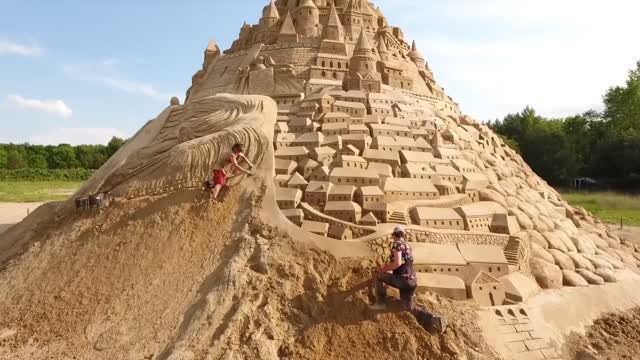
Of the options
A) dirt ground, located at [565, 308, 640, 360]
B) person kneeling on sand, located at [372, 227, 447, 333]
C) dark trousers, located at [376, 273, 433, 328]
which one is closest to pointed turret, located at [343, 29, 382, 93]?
person kneeling on sand, located at [372, 227, 447, 333]

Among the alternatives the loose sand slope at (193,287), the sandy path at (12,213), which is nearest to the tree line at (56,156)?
the sandy path at (12,213)

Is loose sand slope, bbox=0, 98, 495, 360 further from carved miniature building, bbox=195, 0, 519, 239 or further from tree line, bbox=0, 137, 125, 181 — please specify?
tree line, bbox=0, 137, 125, 181

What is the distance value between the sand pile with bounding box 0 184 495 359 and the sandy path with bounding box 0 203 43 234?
13546 mm

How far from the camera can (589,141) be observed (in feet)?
126

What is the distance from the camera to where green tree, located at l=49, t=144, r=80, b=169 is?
190 feet

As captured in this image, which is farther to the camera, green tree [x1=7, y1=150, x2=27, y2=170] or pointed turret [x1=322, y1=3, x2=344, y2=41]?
green tree [x1=7, y1=150, x2=27, y2=170]

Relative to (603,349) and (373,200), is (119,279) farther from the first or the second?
(603,349)

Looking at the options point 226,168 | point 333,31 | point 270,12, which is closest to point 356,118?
point 226,168

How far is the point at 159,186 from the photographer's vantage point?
8406 mm

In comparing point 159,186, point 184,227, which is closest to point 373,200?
point 184,227

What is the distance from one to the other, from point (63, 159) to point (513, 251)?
2439 inches

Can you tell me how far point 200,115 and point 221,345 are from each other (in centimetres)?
538

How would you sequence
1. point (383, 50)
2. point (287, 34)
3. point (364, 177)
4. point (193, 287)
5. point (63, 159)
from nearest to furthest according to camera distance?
1. point (193, 287)
2. point (364, 177)
3. point (383, 50)
4. point (287, 34)
5. point (63, 159)

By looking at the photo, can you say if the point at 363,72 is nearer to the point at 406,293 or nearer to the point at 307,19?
the point at 307,19
